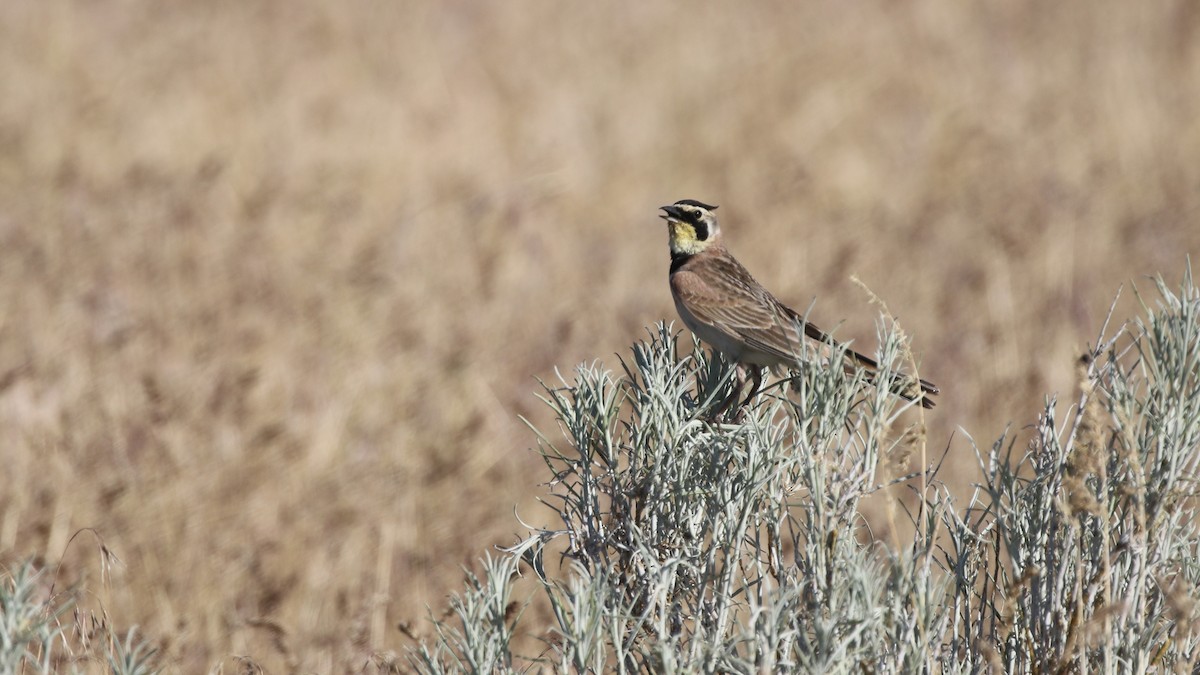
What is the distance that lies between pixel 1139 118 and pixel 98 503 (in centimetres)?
1023

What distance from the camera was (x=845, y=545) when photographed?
2.86 meters

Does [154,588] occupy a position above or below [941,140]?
below

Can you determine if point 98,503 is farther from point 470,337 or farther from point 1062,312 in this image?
point 1062,312

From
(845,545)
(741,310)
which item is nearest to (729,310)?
(741,310)

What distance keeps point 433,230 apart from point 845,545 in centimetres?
703

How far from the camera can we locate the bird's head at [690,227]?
5.33 m

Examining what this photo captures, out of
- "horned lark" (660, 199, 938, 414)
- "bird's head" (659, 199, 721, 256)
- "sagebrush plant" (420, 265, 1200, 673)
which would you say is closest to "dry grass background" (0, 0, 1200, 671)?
"sagebrush plant" (420, 265, 1200, 673)

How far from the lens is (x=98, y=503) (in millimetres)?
5504

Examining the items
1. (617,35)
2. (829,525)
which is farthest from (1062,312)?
(617,35)

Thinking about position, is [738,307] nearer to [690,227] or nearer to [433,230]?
[690,227]

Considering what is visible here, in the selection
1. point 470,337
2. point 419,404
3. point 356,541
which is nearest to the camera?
point 356,541

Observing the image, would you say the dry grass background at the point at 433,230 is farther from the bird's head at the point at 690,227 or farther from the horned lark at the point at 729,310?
the bird's head at the point at 690,227

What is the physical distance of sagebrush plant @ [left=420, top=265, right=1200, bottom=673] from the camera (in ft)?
8.79

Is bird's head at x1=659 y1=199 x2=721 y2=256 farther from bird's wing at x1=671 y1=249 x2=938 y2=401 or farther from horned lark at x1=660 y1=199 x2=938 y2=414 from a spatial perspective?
bird's wing at x1=671 y1=249 x2=938 y2=401
